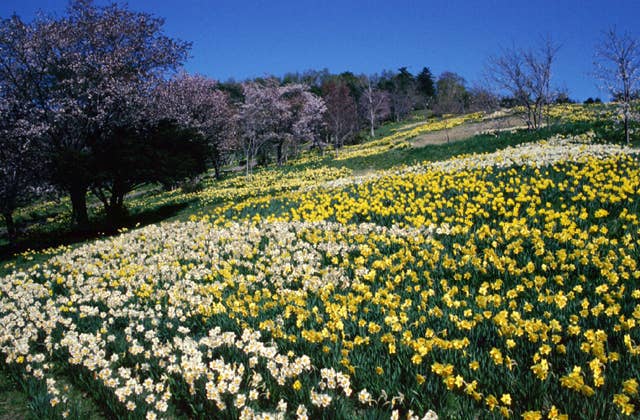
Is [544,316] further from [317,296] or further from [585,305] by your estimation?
[317,296]

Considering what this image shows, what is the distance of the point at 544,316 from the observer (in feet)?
13.2

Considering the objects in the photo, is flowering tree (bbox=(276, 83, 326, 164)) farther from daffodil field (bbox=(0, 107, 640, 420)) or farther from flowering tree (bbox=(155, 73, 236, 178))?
daffodil field (bbox=(0, 107, 640, 420))

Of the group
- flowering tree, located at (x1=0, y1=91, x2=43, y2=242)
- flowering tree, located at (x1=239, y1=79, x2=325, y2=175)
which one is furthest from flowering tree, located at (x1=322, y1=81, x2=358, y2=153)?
flowering tree, located at (x1=0, y1=91, x2=43, y2=242)

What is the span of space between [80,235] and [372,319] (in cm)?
1432

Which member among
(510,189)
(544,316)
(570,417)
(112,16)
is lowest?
(570,417)

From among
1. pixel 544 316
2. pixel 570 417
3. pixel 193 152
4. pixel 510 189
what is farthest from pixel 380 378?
pixel 193 152

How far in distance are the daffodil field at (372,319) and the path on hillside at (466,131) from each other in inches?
928

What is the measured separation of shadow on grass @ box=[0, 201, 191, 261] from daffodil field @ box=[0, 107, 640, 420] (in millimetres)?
5868

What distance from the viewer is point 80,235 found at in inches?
589

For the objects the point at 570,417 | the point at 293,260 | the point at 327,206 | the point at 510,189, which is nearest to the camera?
the point at 570,417

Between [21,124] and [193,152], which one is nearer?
[21,124]

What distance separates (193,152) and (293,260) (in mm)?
14810

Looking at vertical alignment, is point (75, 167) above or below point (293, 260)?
above

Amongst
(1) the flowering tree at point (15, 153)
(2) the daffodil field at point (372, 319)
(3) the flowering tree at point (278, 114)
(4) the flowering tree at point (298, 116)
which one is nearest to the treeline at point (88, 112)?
(1) the flowering tree at point (15, 153)
